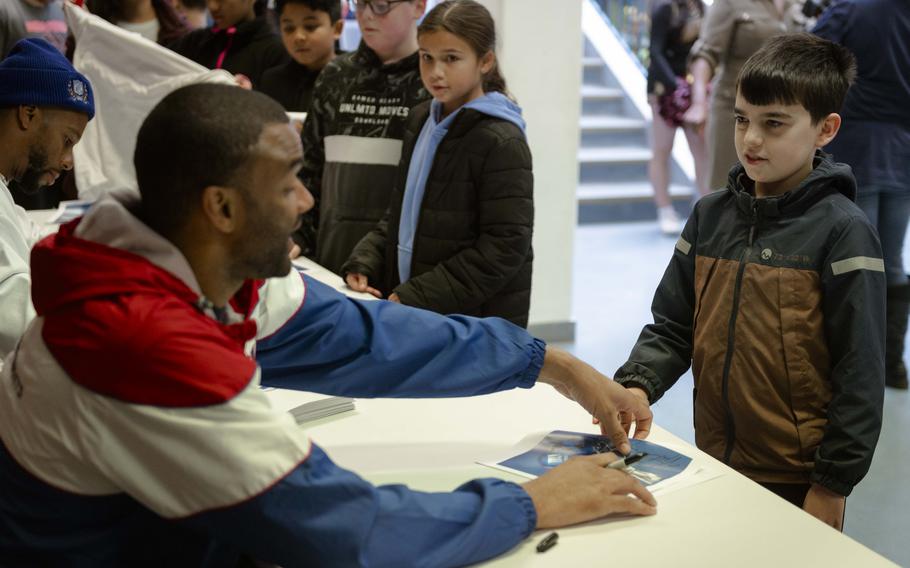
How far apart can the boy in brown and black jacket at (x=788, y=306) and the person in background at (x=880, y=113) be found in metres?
1.89

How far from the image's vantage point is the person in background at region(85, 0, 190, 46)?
4395 mm

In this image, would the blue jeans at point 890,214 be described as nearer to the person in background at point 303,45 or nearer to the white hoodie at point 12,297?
the person in background at point 303,45

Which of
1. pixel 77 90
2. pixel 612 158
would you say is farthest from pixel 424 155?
pixel 612 158

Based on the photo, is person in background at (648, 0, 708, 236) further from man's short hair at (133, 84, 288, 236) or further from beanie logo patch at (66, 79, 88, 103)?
man's short hair at (133, 84, 288, 236)

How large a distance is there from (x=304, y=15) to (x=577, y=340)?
2069 mm

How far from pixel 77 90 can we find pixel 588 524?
1.45 metres

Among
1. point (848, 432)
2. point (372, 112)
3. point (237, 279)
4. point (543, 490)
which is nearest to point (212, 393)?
point (237, 279)

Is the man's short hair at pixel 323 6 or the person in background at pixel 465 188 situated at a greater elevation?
the man's short hair at pixel 323 6

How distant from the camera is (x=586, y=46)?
29.5 ft

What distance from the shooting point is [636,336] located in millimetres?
4691

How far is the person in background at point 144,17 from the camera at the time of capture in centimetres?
439

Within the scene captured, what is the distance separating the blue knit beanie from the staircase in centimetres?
560

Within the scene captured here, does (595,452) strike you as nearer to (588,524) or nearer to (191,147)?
(588,524)

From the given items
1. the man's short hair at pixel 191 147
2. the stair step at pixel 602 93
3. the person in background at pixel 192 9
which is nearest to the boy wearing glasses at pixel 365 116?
the man's short hair at pixel 191 147
